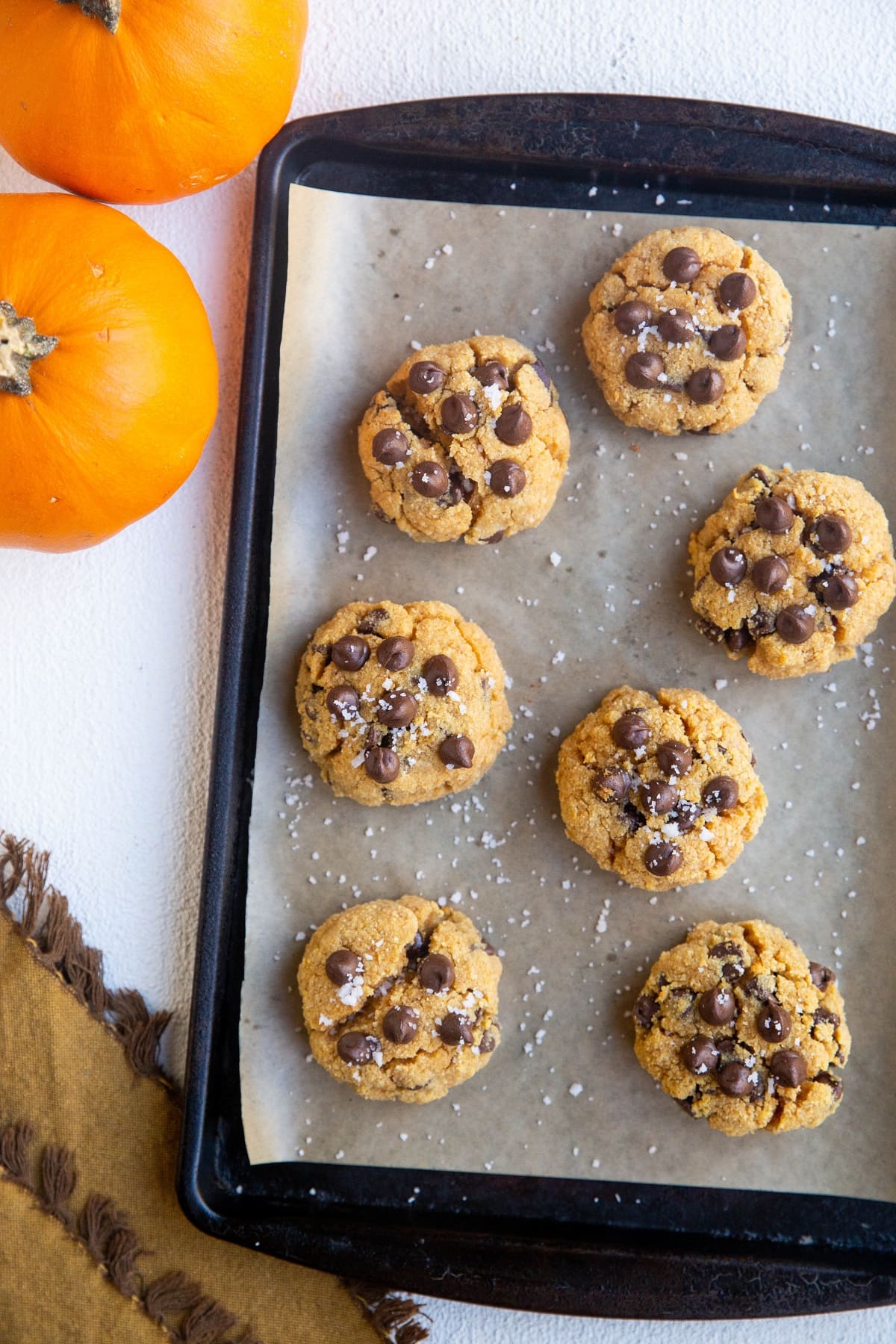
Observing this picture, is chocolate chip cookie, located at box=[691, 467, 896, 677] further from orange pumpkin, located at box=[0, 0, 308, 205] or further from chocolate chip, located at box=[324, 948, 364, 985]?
orange pumpkin, located at box=[0, 0, 308, 205]

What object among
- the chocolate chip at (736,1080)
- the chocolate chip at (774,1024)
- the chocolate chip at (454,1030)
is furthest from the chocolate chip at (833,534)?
the chocolate chip at (454,1030)

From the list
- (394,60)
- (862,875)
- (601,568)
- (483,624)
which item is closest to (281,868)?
(483,624)

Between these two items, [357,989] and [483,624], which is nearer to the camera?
[357,989]

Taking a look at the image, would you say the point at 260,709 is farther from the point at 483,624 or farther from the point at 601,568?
the point at 601,568

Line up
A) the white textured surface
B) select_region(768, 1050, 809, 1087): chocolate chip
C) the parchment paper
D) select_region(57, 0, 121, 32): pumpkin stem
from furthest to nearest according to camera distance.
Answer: the white textured surface → the parchment paper → select_region(768, 1050, 809, 1087): chocolate chip → select_region(57, 0, 121, 32): pumpkin stem

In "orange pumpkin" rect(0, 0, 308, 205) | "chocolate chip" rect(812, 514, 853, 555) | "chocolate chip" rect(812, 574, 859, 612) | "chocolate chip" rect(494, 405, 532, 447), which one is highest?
"orange pumpkin" rect(0, 0, 308, 205)

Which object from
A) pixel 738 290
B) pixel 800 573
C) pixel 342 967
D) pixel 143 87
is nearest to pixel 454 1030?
pixel 342 967

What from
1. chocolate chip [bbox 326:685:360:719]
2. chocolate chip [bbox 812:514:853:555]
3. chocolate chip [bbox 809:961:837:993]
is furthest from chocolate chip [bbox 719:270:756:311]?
chocolate chip [bbox 809:961:837:993]
